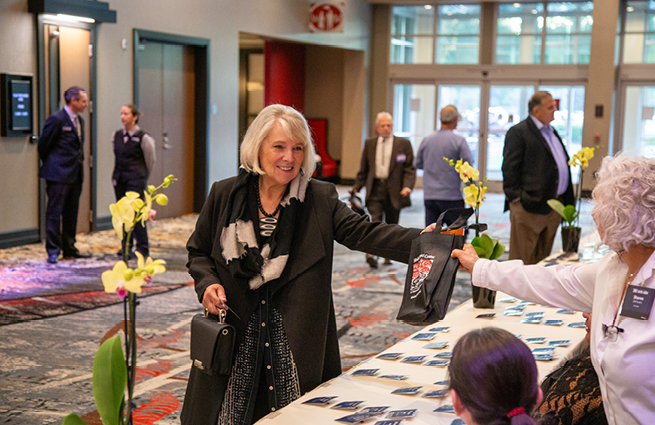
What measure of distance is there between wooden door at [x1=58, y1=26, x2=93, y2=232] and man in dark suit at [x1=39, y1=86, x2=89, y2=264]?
1.63m

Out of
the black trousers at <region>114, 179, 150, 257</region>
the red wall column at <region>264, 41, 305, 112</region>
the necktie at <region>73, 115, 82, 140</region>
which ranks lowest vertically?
the black trousers at <region>114, 179, 150, 257</region>

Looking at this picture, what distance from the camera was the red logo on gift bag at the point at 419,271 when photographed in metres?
2.34

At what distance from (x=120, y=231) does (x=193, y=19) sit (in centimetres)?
1057

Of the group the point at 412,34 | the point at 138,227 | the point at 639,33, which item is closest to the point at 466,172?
the point at 138,227

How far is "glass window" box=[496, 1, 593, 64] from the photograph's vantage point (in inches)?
644

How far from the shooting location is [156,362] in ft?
15.2

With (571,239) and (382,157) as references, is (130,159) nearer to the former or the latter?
(382,157)

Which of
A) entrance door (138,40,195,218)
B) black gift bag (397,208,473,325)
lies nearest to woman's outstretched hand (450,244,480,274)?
black gift bag (397,208,473,325)

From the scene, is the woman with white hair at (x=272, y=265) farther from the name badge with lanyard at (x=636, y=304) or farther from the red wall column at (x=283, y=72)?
the red wall column at (x=283, y=72)

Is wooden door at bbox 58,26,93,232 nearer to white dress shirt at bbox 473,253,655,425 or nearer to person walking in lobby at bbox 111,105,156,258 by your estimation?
person walking in lobby at bbox 111,105,156,258

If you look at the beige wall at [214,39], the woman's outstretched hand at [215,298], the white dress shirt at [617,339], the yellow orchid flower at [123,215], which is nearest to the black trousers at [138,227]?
the beige wall at [214,39]

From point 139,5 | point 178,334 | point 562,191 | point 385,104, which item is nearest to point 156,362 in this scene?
point 178,334

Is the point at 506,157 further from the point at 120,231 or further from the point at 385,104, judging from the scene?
the point at 385,104

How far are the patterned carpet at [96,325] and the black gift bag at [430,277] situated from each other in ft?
6.15
